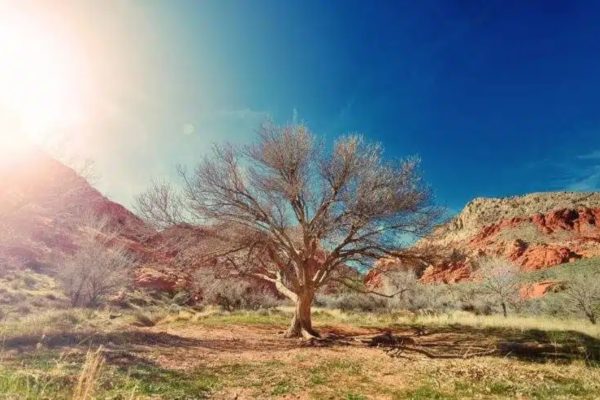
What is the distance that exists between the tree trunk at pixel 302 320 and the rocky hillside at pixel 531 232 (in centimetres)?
4365

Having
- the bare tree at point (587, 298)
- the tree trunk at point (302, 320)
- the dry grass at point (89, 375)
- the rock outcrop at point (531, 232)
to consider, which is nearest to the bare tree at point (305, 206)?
the tree trunk at point (302, 320)

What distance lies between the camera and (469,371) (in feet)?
31.3

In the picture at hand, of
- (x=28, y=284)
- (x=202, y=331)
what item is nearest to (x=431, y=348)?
(x=202, y=331)

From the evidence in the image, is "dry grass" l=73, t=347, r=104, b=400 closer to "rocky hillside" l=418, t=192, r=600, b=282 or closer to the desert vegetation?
the desert vegetation

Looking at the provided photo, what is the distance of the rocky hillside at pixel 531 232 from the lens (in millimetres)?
66688

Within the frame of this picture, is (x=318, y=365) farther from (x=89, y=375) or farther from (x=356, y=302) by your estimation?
(x=356, y=302)

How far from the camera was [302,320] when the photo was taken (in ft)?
56.6

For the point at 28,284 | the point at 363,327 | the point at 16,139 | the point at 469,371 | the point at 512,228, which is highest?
the point at 512,228

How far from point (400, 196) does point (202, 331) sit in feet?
31.8

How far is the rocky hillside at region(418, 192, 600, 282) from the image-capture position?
66688mm

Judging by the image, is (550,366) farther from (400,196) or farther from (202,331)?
(202,331)

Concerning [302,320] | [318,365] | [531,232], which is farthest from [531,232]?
[318,365]

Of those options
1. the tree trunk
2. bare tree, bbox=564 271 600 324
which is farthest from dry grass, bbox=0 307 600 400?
bare tree, bbox=564 271 600 324

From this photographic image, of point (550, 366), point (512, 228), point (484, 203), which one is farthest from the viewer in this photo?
point (484, 203)
